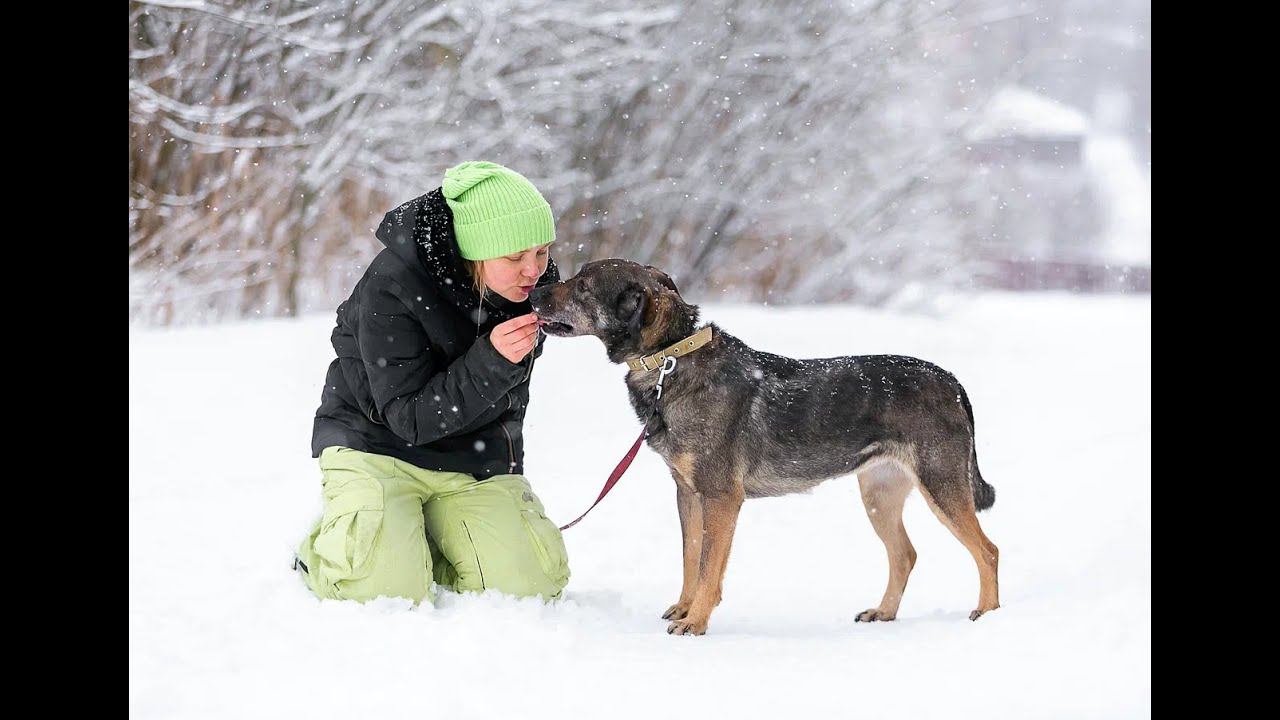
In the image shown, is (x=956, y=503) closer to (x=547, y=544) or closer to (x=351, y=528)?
(x=547, y=544)

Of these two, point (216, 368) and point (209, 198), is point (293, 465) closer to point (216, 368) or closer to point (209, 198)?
point (216, 368)

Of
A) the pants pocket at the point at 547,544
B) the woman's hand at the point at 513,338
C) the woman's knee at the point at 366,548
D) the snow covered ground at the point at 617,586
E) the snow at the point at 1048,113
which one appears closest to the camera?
the snow covered ground at the point at 617,586

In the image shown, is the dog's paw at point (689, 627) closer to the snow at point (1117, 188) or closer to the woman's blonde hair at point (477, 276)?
the woman's blonde hair at point (477, 276)

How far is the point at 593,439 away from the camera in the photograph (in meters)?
8.17

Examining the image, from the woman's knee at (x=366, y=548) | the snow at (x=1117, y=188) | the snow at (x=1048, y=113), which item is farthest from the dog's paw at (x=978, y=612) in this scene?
the snow at (x=1117, y=188)

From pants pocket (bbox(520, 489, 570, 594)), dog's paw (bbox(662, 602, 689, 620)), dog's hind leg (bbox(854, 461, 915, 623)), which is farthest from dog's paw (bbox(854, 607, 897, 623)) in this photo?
pants pocket (bbox(520, 489, 570, 594))

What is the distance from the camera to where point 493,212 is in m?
4.18

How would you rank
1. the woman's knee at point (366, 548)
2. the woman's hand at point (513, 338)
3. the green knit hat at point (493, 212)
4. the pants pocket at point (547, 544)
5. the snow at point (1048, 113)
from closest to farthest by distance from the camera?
the woman's hand at point (513, 338) → the woman's knee at point (366, 548) → the green knit hat at point (493, 212) → the pants pocket at point (547, 544) → the snow at point (1048, 113)

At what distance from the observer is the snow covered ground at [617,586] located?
3.25 meters

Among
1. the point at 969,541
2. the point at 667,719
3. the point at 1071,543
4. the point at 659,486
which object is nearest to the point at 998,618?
the point at 969,541

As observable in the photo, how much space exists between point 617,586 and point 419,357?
165cm

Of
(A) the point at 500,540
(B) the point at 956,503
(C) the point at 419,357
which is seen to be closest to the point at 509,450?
(A) the point at 500,540

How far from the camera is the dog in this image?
14.0ft

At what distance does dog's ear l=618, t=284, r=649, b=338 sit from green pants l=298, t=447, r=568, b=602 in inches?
35.8
